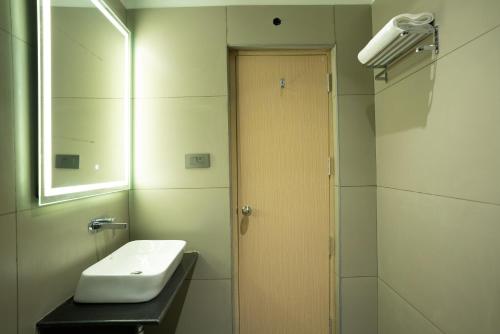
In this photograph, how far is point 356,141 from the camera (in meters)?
1.74

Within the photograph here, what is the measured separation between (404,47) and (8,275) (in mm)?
1820

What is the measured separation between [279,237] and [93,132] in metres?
1.24

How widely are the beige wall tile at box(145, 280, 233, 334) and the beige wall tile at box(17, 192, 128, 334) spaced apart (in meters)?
0.65

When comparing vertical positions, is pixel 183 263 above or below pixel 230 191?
below

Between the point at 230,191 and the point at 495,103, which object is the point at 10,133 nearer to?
the point at 230,191

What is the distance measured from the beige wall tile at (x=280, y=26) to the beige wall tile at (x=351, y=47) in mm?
62

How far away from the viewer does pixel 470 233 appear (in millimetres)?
1017

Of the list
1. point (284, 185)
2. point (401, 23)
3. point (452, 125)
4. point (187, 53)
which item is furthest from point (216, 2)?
point (452, 125)

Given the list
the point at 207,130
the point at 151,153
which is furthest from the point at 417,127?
the point at 151,153

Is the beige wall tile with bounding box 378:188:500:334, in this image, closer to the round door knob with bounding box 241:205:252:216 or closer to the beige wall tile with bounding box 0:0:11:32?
the round door knob with bounding box 241:205:252:216

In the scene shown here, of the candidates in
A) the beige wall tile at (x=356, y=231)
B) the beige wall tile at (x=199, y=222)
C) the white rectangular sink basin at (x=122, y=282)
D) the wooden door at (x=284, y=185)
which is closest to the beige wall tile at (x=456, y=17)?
the wooden door at (x=284, y=185)

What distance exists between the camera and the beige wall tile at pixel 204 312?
1.72 metres

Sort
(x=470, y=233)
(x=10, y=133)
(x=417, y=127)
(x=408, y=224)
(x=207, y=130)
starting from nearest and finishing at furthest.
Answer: (x=10, y=133) → (x=470, y=233) → (x=417, y=127) → (x=408, y=224) → (x=207, y=130)

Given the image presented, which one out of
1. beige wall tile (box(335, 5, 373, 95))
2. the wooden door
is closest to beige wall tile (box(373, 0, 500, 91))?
beige wall tile (box(335, 5, 373, 95))
